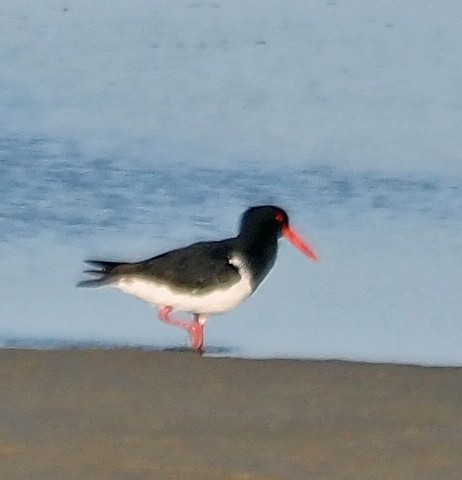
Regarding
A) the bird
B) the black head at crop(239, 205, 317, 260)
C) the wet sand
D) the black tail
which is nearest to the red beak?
the black head at crop(239, 205, 317, 260)

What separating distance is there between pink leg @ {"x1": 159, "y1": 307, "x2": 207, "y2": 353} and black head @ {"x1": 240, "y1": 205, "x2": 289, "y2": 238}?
27cm

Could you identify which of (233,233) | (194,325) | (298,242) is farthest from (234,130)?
(194,325)

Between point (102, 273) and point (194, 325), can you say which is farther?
point (194, 325)

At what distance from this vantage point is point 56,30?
3879 mm

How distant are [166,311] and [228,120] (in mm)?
729

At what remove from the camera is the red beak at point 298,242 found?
3.65m

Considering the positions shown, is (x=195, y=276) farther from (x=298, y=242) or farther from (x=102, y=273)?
(x=298, y=242)

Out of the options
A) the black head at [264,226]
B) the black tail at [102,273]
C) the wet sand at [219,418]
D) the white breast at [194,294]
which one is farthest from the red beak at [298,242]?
the black tail at [102,273]

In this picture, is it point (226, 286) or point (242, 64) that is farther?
point (242, 64)

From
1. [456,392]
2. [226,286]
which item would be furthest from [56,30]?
[456,392]

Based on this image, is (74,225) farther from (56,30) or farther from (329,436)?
(329,436)

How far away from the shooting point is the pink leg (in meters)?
3.49

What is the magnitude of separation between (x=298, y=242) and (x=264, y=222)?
199mm

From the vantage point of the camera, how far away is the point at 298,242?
371 cm
